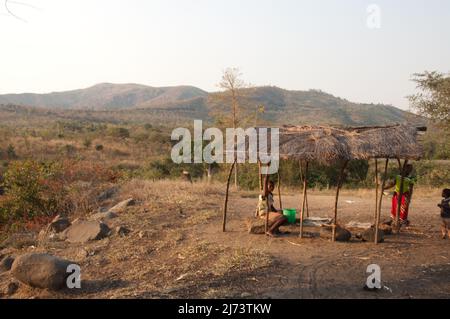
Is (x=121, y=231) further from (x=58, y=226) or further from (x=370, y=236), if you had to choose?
(x=370, y=236)

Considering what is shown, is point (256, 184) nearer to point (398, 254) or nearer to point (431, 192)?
point (431, 192)

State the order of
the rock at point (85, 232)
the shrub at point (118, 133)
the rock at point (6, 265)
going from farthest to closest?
the shrub at point (118, 133) → the rock at point (85, 232) → the rock at point (6, 265)

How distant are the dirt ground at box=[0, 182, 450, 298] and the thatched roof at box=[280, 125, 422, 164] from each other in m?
1.76

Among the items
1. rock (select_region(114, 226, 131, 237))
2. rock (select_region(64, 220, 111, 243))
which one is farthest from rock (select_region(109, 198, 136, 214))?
rock (select_region(114, 226, 131, 237))

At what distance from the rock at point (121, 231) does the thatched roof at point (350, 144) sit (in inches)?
160

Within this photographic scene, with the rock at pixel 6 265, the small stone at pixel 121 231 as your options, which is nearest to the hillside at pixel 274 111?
the small stone at pixel 121 231

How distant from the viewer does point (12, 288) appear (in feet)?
23.2

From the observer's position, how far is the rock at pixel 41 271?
263 inches

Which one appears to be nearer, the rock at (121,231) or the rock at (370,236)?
the rock at (370,236)

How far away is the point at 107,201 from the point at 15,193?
8.71ft

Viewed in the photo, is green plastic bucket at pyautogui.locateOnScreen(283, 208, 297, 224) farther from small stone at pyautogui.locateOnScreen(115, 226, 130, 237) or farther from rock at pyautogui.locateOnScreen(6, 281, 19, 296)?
rock at pyautogui.locateOnScreen(6, 281, 19, 296)

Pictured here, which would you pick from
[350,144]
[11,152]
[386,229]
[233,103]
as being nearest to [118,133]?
[11,152]

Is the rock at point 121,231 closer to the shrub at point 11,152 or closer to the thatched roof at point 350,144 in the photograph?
the thatched roof at point 350,144
